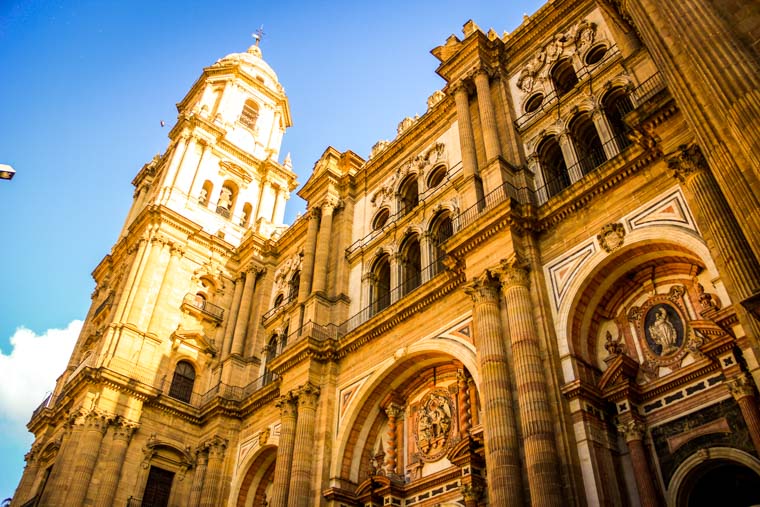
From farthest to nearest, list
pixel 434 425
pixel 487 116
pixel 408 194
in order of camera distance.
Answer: pixel 408 194 < pixel 487 116 < pixel 434 425

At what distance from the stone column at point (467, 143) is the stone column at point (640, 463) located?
8.16 meters

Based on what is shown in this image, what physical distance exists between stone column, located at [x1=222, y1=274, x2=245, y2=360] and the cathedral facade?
2.14ft

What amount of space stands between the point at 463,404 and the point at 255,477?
1030 centimetres

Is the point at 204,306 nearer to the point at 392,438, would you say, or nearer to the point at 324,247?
the point at 324,247

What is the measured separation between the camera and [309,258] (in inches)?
1036

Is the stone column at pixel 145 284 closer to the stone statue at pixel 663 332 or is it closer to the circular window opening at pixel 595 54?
the circular window opening at pixel 595 54

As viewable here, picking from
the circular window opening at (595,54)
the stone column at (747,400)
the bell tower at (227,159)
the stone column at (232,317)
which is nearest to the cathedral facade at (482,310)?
the stone column at (747,400)

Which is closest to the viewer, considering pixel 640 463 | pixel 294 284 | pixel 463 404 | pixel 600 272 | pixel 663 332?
pixel 640 463

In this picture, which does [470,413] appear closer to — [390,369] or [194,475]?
[390,369]

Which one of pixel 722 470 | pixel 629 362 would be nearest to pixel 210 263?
pixel 629 362

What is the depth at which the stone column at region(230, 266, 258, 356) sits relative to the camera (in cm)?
2862

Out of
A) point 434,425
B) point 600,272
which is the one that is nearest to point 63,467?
point 434,425

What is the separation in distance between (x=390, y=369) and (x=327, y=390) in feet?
8.85

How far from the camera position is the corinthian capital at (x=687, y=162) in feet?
42.8
